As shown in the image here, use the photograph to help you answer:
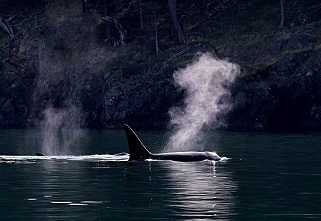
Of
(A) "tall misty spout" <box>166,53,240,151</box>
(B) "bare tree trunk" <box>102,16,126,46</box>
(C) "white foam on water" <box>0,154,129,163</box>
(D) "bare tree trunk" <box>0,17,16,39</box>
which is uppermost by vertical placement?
(D) "bare tree trunk" <box>0,17,16,39</box>

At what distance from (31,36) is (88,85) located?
58.9ft

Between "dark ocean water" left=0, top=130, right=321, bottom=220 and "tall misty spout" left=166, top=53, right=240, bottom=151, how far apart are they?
47.7 m

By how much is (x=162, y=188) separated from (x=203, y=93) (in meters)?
75.4

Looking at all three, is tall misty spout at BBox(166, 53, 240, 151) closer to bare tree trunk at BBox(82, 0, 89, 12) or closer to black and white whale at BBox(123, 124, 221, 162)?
bare tree trunk at BBox(82, 0, 89, 12)

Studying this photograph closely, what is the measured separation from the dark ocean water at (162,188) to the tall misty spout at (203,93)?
157ft

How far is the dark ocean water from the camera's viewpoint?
94.7ft

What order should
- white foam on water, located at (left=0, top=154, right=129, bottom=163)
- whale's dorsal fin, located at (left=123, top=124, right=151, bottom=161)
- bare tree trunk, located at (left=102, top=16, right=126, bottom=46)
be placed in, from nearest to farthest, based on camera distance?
whale's dorsal fin, located at (left=123, top=124, right=151, bottom=161), white foam on water, located at (left=0, top=154, right=129, bottom=163), bare tree trunk, located at (left=102, top=16, right=126, bottom=46)

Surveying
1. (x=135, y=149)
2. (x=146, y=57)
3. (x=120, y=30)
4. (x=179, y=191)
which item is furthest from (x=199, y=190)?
(x=120, y=30)

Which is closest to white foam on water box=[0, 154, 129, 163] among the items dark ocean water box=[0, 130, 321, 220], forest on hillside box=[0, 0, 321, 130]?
dark ocean water box=[0, 130, 321, 220]

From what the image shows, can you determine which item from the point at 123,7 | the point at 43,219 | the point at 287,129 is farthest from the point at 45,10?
the point at 43,219

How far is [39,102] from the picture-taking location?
129500mm

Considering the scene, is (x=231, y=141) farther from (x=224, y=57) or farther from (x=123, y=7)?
(x=123, y=7)

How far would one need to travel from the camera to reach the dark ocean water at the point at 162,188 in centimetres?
2888

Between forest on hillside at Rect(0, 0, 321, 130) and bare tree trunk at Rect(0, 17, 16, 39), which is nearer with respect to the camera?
forest on hillside at Rect(0, 0, 321, 130)
